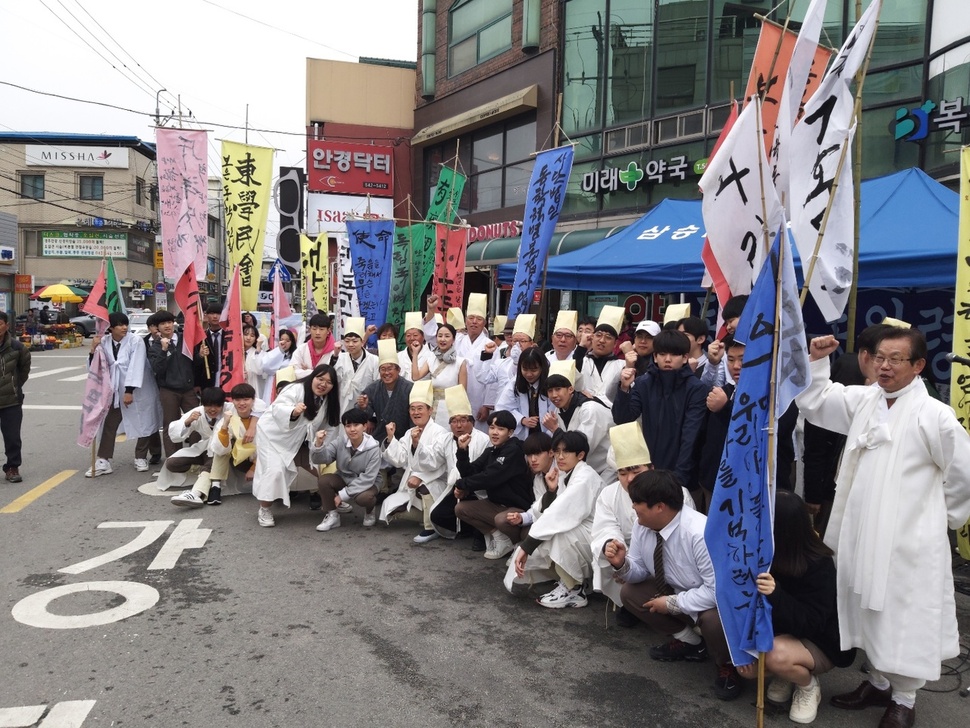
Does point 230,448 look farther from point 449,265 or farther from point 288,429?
point 449,265

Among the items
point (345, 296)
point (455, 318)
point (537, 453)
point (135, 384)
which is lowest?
point (537, 453)

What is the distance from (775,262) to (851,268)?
820 mm

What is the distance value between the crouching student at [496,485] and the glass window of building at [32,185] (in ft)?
143

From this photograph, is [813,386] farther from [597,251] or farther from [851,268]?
[597,251]

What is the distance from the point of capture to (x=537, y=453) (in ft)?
17.0

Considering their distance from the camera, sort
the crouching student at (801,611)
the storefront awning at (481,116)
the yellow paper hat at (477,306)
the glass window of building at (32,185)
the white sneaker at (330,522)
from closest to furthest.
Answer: the crouching student at (801,611) → the white sneaker at (330,522) → the yellow paper hat at (477,306) → the storefront awning at (481,116) → the glass window of building at (32,185)

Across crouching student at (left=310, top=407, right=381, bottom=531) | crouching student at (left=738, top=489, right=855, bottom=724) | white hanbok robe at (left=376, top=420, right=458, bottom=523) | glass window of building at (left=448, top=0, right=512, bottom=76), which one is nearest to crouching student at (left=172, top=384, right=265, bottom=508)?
crouching student at (left=310, top=407, right=381, bottom=531)

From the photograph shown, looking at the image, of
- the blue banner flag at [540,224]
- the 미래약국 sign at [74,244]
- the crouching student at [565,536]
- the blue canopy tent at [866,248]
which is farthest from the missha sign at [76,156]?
the crouching student at [565,536]

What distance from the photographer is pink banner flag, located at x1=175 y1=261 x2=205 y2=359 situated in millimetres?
7988

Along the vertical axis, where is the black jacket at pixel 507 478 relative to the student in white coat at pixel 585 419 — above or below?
below

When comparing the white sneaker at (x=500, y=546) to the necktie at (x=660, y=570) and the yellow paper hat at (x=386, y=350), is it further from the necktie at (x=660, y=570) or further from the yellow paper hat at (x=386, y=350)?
the yellow paper hat at (x=386, y=350)

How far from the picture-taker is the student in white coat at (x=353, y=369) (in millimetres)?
7809

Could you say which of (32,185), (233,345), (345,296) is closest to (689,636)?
(233,345)

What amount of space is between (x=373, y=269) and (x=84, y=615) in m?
6.00
